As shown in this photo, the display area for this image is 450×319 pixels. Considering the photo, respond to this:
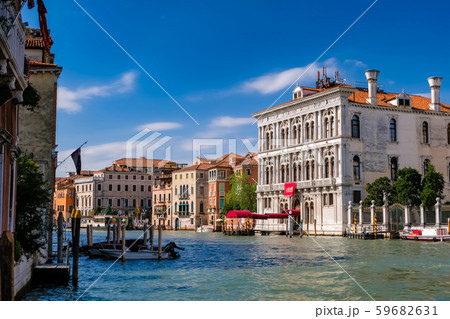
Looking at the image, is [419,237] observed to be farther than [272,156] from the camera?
No

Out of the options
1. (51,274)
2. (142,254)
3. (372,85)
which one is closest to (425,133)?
(372,85)

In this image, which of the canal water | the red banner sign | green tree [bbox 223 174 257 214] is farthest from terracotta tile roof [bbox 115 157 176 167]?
the canal water

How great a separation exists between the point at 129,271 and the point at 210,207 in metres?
33.2

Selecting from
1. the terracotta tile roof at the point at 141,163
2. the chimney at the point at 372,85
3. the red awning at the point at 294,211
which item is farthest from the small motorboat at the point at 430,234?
the terracotta tile roof at the point at 141,163

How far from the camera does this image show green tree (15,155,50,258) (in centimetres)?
850

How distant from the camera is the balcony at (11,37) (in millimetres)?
5426

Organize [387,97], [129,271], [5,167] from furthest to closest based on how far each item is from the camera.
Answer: [387,97] < [129,271] < [5,167]

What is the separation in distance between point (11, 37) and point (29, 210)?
348 cm

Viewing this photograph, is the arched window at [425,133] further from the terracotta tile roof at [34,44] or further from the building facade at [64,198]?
the building facade at [64,198]

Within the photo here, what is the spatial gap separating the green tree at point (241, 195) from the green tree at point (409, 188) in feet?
44.2
